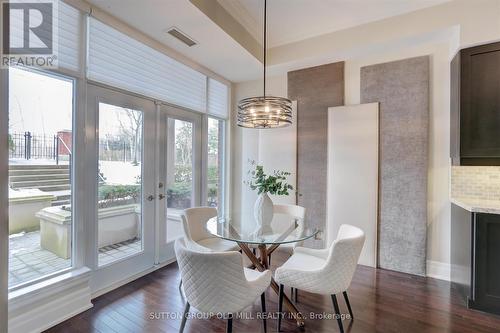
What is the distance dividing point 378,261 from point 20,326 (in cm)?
377

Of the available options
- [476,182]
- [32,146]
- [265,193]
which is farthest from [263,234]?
[476,182]

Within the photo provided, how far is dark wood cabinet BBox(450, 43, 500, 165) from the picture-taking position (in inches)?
95.2

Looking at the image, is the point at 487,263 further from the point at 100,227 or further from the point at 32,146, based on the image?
the point at 32,146

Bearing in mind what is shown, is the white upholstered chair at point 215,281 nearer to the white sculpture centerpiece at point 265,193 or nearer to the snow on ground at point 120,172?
the white sculpture centerpiece at point 265,193

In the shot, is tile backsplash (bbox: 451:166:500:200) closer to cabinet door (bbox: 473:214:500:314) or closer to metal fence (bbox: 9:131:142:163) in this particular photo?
cabinet door (bbox: 473:214:500:314)

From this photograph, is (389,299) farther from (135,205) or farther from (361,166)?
(135,205)

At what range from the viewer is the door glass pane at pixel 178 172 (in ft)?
11.1

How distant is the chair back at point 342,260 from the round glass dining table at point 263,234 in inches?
12.5

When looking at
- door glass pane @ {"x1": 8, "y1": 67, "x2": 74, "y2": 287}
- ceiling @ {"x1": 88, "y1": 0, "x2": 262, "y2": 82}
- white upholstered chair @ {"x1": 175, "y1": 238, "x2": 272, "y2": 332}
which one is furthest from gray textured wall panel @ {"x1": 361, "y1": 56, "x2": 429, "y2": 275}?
door glass pane @ {"x1": 8, "y1": 67, "x2": 74, "y2": 287}

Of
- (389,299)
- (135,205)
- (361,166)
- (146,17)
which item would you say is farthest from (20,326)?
(361,166)

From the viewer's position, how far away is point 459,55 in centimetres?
258

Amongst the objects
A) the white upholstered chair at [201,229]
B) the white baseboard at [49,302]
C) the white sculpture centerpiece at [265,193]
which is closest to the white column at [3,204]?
the white baseboard at [49,302]

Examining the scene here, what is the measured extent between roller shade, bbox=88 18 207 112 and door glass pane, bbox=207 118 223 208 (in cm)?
59

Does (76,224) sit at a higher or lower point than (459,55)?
lower
